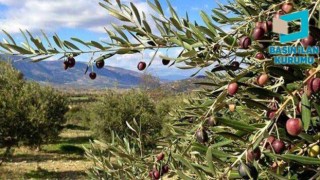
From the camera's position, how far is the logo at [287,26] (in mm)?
1335

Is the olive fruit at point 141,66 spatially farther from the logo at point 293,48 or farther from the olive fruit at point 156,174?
the logo at point 293,48

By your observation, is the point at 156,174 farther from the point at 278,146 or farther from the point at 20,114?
the point at 20,114

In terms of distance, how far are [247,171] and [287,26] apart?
62 centimetres

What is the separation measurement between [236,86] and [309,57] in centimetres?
26

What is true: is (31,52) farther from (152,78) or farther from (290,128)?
(152,78)

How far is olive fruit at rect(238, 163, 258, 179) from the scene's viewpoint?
3.50ft

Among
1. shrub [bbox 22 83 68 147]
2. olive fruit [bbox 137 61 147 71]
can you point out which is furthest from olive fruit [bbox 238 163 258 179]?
shrub [bbox 22 83 68 147]

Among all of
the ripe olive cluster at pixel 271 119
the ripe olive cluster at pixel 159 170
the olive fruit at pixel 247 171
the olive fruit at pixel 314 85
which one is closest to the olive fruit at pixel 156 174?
the ripe olive cluster at pixel 159 170

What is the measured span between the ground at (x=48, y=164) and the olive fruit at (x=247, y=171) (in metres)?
20.0

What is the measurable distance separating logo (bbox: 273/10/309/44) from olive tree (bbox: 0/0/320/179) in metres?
0.02

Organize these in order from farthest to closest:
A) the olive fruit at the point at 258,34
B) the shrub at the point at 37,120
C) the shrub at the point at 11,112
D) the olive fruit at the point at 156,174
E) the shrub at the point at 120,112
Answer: the shrub at the point at 120,112 < the shrub at the point at 37,120 < the shrub at the point at 11,112 < the olive fruit at the point at 156,174 < the olive fruit at the point at 258,34

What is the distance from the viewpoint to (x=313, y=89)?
1110 millimetres

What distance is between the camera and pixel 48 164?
24.1 m

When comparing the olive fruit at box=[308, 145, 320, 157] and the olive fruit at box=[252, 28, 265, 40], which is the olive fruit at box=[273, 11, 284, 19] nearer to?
the olive fruit at box=[252, 28, 265, 40]
